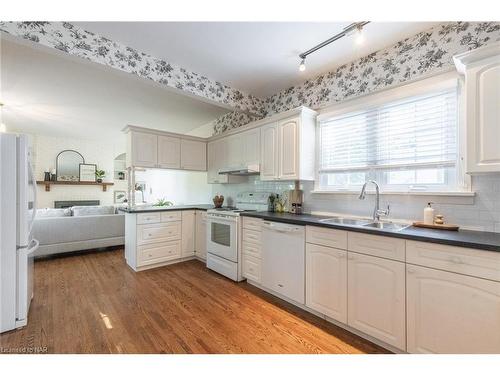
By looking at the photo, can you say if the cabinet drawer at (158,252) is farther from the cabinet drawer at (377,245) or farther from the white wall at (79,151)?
the white wall at (79,151)

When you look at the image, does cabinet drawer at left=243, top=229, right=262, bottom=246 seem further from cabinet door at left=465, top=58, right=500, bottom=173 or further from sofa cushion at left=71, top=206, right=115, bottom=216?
sofa cushion at left=71, top=206, right=115, bottom=216

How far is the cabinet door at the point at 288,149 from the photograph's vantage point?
2715mm

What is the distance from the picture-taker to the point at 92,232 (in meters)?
4.06

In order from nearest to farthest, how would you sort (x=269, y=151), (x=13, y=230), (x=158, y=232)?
(x=13, y=230) → (x=269, y=151) → (x=158, y=232)

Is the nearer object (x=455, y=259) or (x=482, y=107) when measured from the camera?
(x=455, y=259)

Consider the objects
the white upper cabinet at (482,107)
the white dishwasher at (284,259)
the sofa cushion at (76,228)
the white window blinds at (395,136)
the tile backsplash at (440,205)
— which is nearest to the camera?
the white upper cabinet at (482,107)

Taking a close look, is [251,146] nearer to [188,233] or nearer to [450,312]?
[188,233]

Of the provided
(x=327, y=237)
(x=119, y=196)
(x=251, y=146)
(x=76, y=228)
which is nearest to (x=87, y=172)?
(x=119, y=196)

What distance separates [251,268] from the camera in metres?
2.80

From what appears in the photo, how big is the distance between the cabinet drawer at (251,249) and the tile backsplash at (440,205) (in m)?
0.80

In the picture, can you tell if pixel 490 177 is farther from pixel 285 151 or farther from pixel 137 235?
pixel 137 235

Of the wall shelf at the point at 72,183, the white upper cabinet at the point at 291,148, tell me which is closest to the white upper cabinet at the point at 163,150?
the white upper cabinet at the point at 291,148

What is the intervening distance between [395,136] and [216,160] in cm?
278

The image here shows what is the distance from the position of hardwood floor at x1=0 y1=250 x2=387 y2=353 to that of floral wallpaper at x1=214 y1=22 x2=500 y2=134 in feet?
7.65
